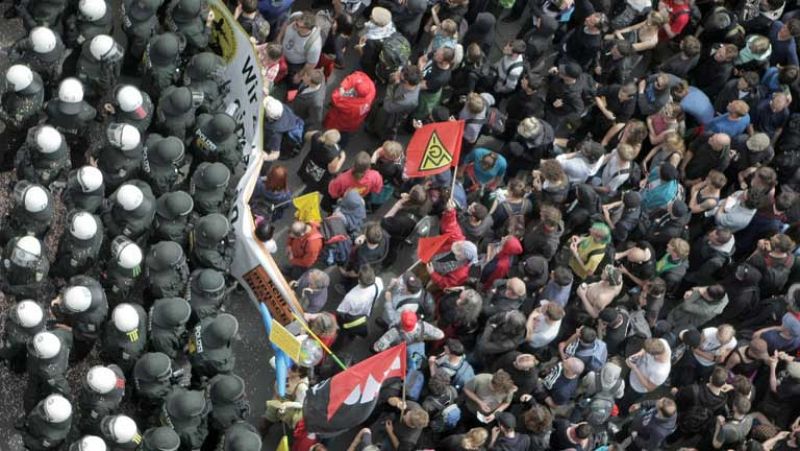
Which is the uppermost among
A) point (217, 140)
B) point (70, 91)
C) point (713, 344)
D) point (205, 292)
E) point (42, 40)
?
point (42, 40)

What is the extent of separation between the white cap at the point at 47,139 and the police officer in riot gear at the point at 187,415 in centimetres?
308

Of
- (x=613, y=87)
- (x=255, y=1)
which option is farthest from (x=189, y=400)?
(x=613, y=87)

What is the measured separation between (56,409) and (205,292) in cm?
207

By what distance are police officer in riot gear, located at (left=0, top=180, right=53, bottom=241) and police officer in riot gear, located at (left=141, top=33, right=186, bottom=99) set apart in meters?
2.12

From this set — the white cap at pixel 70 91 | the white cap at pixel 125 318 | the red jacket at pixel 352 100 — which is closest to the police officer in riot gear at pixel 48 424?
the white cap at pixel 125 318

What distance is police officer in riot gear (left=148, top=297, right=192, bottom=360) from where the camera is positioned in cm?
1492

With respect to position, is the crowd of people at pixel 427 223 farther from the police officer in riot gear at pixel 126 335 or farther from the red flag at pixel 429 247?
the red flag at pixel 429 247

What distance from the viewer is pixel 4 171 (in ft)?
56.0

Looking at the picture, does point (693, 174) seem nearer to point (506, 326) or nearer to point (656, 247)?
point (656, 247)

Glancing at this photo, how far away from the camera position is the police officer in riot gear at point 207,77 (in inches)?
655

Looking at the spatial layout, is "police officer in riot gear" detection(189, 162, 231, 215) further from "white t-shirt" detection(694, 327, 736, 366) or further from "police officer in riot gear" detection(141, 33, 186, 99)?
"white t-shirt" detection(694, 327, 736, 366)

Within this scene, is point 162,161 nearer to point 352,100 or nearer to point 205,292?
point 205,292

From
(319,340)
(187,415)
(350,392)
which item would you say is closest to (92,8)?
(319,340)

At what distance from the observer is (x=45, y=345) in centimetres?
1441
